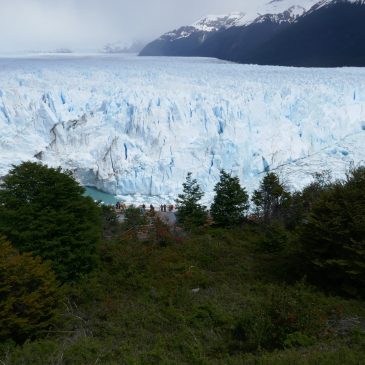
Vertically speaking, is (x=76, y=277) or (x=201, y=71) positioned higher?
(x=201, y=71)

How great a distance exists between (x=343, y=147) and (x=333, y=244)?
14.9 metres

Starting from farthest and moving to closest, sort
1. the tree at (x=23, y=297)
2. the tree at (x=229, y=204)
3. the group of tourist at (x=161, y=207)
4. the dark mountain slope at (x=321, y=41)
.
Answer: the dark mountain slope at (x=321, y=41) → the group of tourist at (x=161, y=207) → the tree at (x=229, y=204) → the tree at (x=23, y=297)

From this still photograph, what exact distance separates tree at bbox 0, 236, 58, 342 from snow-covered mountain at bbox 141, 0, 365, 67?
3360 centimetres

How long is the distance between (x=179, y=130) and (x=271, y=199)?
296 inches

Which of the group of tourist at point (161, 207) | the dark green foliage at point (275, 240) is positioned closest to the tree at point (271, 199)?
the dark green foliage at point (275, 240)

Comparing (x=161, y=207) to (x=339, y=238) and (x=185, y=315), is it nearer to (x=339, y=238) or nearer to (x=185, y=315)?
(x=339, y=238)

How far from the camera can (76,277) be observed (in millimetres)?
8062

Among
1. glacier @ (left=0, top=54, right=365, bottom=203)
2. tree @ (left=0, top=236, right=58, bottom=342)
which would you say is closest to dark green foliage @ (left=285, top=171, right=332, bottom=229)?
glacier @ (left=0, top=54, right=365, bottom=203)

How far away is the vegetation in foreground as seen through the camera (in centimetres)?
508

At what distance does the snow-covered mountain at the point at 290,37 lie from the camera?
120 ft

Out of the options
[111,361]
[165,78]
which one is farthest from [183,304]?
[165,78]

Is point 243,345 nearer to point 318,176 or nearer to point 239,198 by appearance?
point 239,198

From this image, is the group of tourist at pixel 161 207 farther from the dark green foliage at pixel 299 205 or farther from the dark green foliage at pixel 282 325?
the dark green foliage at pixel 282 325

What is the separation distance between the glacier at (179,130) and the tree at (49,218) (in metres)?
11.4
